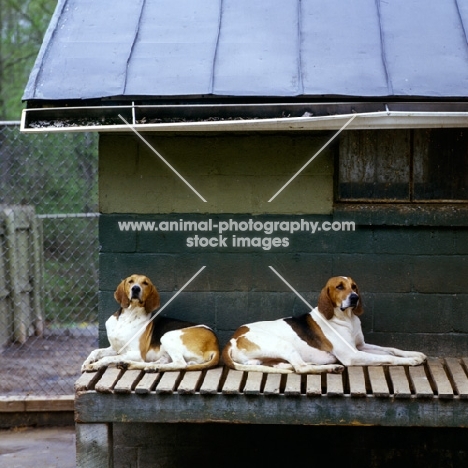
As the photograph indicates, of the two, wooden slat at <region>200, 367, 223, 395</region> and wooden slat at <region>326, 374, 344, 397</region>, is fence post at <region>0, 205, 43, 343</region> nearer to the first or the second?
wooden slat at <region>200, 367, 223, 395</region>

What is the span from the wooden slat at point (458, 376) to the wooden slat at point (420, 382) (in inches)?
7.1

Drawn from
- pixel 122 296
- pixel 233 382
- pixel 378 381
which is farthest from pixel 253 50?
pixel 378 381

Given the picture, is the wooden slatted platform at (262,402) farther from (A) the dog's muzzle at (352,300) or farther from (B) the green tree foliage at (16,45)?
(B) the green tree foliage at (16,45)

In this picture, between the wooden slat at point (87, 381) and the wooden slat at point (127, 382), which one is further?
the wooden slat at point (87, 381)

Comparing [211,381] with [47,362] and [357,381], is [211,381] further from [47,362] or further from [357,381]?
[47,362]

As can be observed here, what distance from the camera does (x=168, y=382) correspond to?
18.0ft

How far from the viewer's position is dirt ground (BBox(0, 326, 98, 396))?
28.2 ft

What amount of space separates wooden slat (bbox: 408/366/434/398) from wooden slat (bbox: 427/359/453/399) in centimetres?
6

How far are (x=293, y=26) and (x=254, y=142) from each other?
2.97 feet


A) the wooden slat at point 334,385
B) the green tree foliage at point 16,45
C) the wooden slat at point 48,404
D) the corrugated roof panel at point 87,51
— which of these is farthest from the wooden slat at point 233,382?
the green tree foliage at point 16,45

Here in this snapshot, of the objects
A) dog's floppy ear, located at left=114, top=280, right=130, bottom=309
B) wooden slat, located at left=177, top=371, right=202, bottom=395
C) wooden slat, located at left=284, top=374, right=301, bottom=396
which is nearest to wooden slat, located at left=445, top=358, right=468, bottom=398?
wooden slat, located at left=284, top=374, right=301, bottom=396

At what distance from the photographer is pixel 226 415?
17.5 ft

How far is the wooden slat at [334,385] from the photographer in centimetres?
523

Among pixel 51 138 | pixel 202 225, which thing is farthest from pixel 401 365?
pixel 51 138
